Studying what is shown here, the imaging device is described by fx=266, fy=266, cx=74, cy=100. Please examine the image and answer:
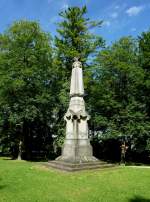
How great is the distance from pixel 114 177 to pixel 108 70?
49.0 feet

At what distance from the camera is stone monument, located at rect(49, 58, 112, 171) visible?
50.9ft

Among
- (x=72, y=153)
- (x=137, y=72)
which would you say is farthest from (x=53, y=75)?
(x=72, y=153)

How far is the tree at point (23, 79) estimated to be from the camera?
25.6 metres

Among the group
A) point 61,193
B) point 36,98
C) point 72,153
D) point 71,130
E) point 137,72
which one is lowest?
point 61,193

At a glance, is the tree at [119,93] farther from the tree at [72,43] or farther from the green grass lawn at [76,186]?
the green grass lawn at [76,186]

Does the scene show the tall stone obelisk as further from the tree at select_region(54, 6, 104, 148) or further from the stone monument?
the tree at select_region(54, 6, 104, 148)

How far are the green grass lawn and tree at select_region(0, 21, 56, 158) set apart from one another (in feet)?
42.5

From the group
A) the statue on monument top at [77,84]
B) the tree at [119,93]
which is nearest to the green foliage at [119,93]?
the tree at [119,93]

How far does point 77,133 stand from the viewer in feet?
53.7

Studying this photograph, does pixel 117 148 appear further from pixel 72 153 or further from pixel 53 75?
pixel 72 153

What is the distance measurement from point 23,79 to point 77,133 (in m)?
11.9

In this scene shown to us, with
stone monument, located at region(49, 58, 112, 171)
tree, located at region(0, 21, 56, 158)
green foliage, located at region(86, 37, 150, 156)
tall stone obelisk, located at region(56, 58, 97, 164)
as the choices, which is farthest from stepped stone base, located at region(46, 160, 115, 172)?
tree, located at region(0, 21, 56, 158)

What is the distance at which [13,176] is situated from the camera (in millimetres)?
12664

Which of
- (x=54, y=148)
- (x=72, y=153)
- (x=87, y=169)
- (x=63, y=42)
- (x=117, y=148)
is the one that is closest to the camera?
(x=87, y=169)
